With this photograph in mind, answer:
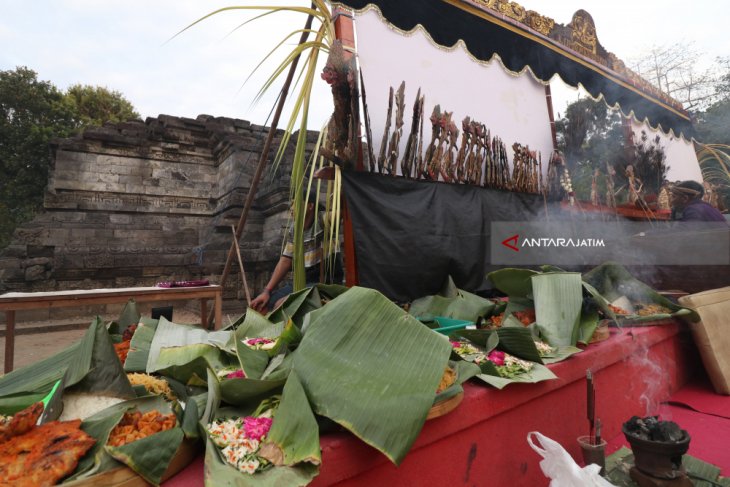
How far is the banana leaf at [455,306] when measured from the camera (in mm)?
2432

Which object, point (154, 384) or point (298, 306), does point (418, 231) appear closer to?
point (298, 306)

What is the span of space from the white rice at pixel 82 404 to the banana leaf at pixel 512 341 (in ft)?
4.75

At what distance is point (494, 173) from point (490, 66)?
119cm

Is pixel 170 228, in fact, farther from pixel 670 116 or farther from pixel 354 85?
pixel 670 116

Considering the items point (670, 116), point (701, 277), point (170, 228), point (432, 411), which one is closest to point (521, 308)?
point (432, 411)

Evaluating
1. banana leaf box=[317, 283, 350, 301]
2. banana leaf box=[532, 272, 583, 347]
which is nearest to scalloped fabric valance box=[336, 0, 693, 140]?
banana leaf box=[317, 283, 350, 301]

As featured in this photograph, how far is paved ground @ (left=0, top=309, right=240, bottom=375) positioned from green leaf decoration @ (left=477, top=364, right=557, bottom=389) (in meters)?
3.71

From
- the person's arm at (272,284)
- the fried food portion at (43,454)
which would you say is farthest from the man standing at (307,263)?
the fried food portion at (43,454)

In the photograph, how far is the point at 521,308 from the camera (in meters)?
2.32

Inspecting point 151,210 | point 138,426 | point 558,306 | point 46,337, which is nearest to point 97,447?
point 138,426

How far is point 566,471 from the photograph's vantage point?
118 centimetres

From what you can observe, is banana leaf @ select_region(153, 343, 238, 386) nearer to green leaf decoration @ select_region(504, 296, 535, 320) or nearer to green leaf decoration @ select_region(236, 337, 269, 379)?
green leaf decoration @ select_region(236, 337, 269, 379)

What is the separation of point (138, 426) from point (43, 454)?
7.2 inches

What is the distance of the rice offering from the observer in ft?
3.98
